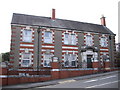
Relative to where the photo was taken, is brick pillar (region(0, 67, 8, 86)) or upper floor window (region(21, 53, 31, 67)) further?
upper floor window (region(21, 53, 31, 67))

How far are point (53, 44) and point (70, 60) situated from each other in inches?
149

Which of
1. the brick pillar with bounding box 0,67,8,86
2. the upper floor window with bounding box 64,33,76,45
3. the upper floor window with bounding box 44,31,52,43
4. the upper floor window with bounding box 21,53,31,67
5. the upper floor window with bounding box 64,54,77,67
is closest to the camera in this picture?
the brick pillar with bounding box 0,67,8,86

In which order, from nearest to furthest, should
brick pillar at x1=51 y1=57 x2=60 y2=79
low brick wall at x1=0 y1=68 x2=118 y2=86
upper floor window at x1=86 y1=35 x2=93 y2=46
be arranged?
low brick wall at x1=0 y1=68 x2=118 y2=86 → brick pillar at x1=51 y1=57 x2=60 y2=79 → upper floor window at x1=86 y1=35 x2=93 y2=46

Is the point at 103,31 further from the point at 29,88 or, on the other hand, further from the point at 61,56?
the point at 29,88

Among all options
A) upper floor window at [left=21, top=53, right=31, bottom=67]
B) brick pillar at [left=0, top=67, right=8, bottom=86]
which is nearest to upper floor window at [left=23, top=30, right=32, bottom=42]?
upper floor window at [left=21, top=53, right=31, bottom=67]

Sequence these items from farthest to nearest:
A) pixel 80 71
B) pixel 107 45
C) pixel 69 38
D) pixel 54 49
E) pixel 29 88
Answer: pixel 107 45 → pixel 69 38 → pixel 54 49 → pixel 80 71 → pixel 29 88

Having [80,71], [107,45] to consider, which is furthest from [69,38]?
[107,45]

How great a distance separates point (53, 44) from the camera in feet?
65.4

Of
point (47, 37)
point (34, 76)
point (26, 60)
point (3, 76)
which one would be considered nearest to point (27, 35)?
point (47, 37)

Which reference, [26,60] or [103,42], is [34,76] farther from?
[103,42]

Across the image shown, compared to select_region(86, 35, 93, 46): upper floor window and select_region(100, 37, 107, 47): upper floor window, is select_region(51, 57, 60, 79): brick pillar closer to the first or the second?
select_region(86, 35, 93, 46): upper floor window

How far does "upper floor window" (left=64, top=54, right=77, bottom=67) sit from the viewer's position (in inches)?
805

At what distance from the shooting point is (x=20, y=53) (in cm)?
1791

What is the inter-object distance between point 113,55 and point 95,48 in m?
4.61
